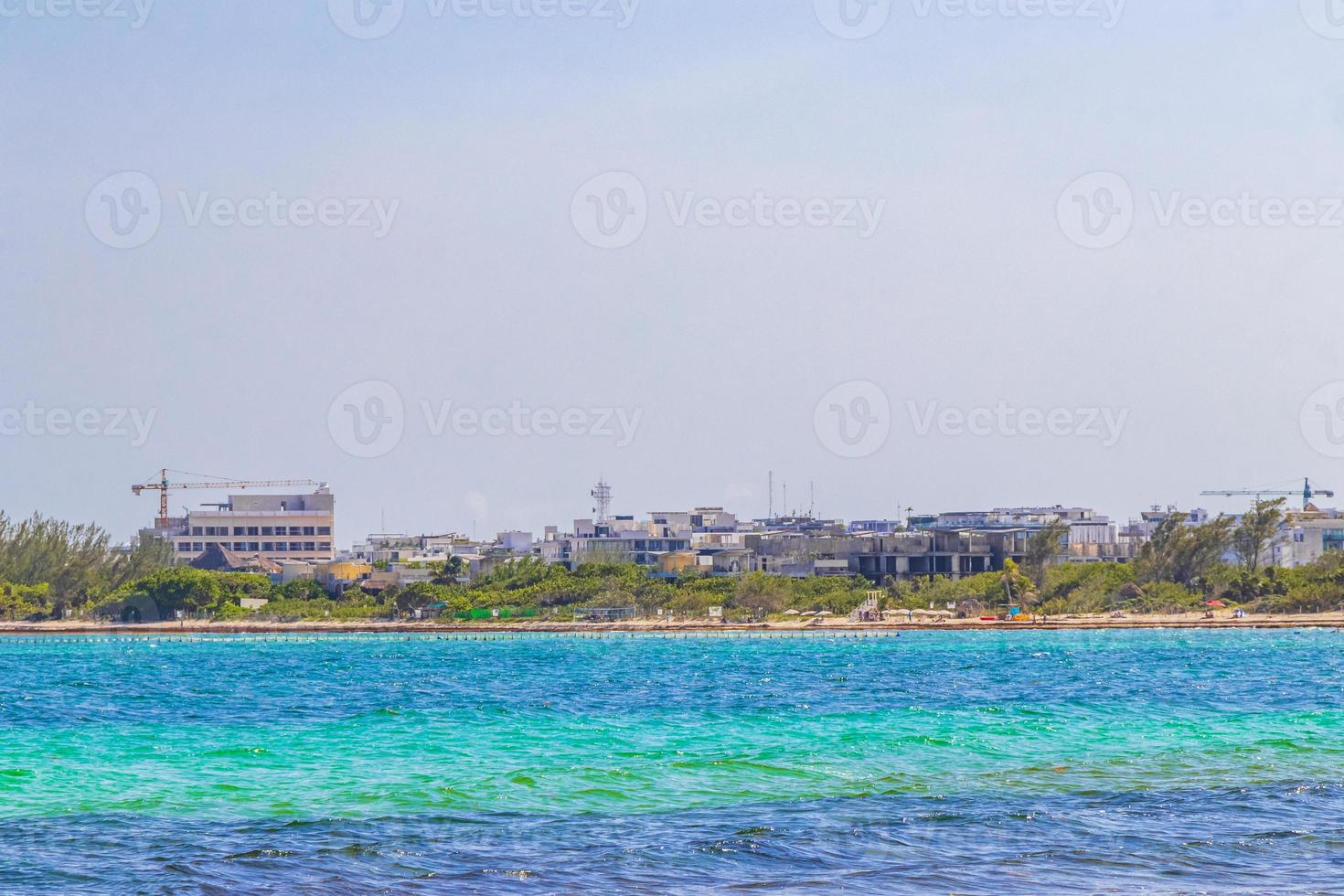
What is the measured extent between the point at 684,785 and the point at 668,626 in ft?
264

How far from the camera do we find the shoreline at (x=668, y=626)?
3841 inches

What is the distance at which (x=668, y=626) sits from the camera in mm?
105000

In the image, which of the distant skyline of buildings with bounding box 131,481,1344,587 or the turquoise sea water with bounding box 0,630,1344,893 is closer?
the turquoise sea water with bounding box 0,630,1344,893

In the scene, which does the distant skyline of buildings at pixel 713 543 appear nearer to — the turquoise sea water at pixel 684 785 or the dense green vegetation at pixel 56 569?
the dense green vegetation at pixel 56 569

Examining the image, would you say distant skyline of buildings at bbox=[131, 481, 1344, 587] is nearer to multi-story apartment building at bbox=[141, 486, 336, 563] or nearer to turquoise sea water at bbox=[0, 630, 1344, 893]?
multi-story apartment building at bbox=[141, 486, 336, 563]

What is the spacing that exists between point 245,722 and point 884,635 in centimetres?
6101

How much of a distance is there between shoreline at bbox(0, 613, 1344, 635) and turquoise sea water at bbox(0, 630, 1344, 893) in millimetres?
45558

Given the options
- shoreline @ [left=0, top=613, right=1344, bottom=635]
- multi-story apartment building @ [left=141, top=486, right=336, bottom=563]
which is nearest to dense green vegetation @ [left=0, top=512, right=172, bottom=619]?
shoreline @ [left=0, top=613, right=1344, bottom=635]

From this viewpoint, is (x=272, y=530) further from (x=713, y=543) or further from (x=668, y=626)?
(x=668, y=626)

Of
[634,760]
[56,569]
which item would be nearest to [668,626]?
[56,569]

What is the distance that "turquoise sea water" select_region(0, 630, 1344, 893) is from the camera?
58.7 ft

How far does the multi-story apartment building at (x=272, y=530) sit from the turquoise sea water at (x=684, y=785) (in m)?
129

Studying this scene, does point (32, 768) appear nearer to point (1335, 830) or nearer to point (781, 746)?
point (781, 746)

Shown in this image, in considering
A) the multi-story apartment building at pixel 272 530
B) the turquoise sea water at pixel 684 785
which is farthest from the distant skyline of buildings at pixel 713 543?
the turquoise sea water at pixel 684 785
